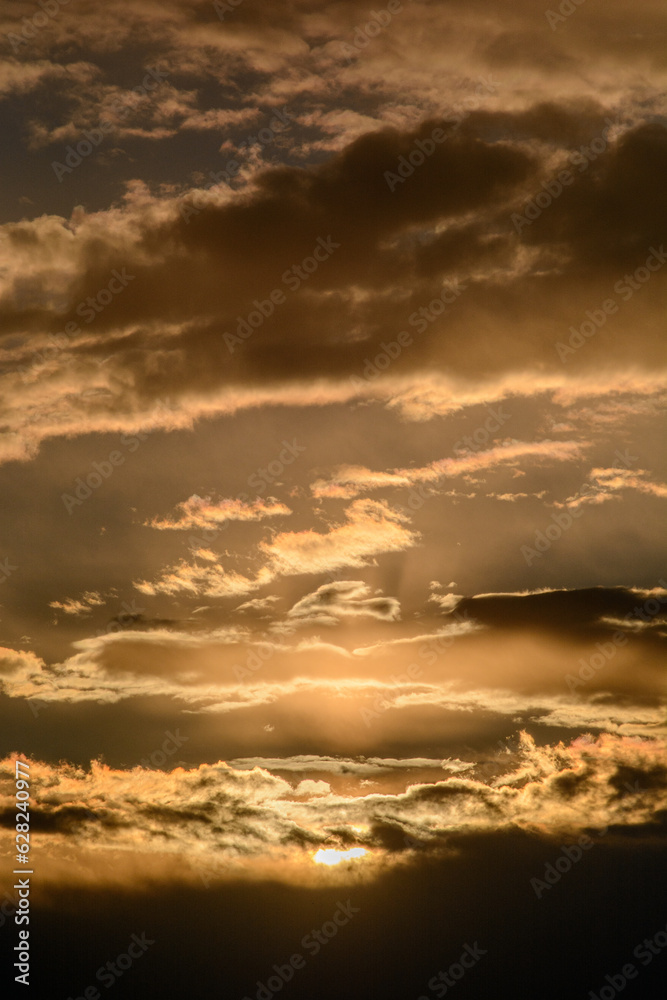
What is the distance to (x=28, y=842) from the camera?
234 feet

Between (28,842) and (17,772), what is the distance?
748 centimetres

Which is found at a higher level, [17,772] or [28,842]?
[17,772]

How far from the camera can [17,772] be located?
6812 centimetres
